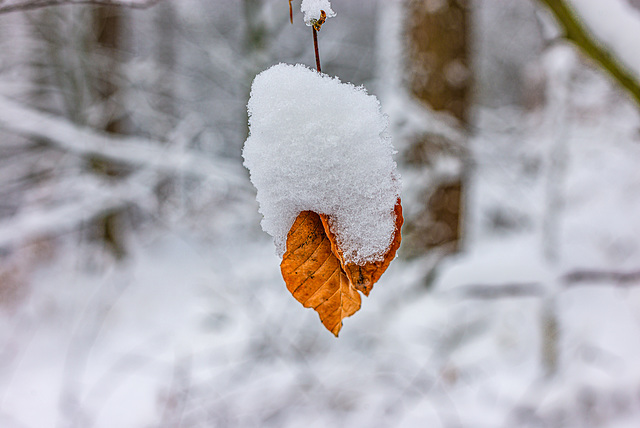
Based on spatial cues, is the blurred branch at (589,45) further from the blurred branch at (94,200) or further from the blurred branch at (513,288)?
the blurred branch at (94,200)

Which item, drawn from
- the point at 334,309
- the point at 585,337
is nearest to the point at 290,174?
the point at 334,309

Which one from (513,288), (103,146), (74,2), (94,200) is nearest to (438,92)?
(513,288)

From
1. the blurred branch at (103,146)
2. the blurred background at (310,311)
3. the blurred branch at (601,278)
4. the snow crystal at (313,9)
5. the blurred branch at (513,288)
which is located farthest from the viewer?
the blurred background at (310,311)

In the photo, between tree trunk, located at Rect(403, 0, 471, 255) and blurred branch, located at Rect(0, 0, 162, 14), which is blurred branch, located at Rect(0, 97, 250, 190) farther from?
blurred branch, located at Rect(0, 0, 162, 14)

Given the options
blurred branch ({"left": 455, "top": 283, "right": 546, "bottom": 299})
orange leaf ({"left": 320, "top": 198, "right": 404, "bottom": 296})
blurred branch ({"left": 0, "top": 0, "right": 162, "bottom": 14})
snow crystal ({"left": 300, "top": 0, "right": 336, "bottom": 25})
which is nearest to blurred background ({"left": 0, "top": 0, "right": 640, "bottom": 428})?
blurred branch ({"left": 455, "top": 283, "right": 546, "bottom": 299})

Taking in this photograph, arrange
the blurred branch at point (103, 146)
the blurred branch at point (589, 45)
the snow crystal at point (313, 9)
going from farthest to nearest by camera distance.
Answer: the blurred branch at point (103, 146), the blurred branch at point (589, 45), the snow crystal at point (313, 9)

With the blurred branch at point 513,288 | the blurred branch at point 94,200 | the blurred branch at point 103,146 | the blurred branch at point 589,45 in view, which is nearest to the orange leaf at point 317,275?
the blurred branch at point 589,45

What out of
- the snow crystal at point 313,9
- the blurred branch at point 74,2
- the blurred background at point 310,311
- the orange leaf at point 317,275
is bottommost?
the blurred background at point 310,311

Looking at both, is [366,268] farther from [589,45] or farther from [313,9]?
[589,45]
